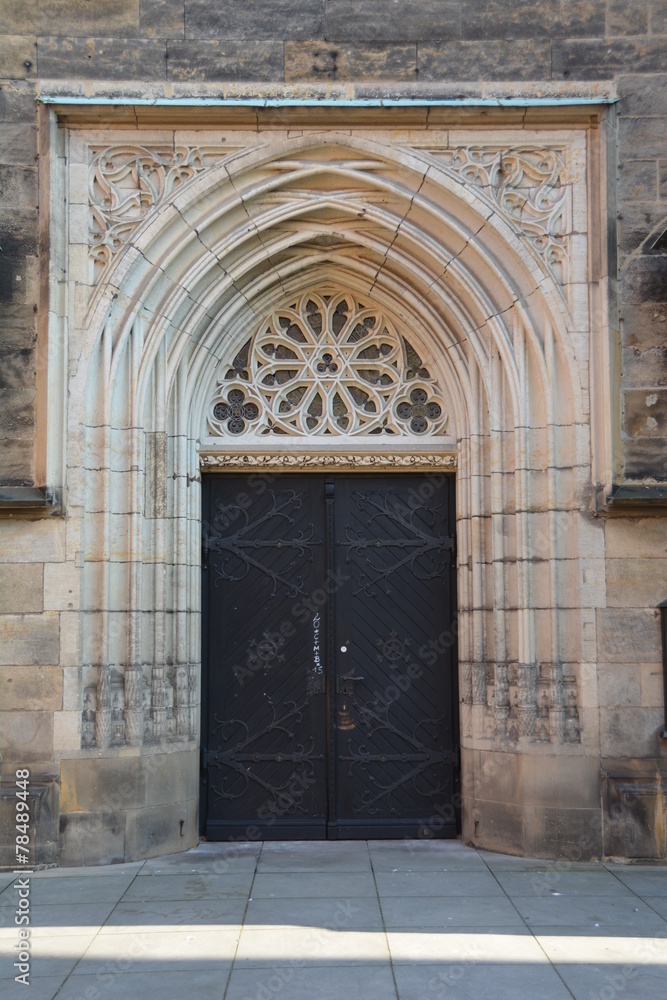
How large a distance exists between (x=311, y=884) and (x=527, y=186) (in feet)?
16.2

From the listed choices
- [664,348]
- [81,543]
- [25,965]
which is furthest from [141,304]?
[25,965]

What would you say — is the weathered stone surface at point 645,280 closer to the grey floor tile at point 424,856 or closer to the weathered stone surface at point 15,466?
the grey floor tile at point 424,856

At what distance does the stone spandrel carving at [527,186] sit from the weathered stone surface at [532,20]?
2.60 feet

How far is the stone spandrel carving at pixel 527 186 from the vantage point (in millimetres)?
7293

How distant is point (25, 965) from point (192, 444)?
12.3 feet

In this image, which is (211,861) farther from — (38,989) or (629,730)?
(629,730)

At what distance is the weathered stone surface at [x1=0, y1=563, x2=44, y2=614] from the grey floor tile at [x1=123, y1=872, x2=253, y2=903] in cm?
192

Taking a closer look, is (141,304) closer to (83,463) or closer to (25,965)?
(83,463)

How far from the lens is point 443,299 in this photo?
7.60m

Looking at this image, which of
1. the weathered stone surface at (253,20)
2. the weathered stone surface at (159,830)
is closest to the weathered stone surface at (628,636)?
the weathered stone surface at (159,830)

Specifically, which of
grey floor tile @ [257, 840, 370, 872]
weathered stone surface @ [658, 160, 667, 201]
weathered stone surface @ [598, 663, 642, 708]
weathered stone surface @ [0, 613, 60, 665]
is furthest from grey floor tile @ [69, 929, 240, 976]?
weathered stone surface @ [658, 160, 667, 201]

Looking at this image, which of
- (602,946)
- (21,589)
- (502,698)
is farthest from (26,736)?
(602,946)

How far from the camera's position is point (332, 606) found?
25.5ft

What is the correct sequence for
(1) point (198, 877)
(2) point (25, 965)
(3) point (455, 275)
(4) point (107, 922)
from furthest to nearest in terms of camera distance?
(3) point (455, 275) → (1) point (198, 877) → (4) point (107, 922) → (2) point (25, 965)
